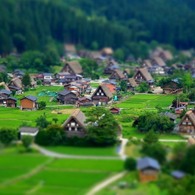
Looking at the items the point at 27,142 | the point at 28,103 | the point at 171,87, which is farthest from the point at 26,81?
the point at 27,142

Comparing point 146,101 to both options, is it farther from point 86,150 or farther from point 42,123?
point 86,150

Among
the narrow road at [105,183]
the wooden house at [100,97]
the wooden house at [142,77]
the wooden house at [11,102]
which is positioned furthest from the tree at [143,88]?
the narrow road at [105,183]

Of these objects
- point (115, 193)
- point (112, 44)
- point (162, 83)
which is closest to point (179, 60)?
point (112, 44)

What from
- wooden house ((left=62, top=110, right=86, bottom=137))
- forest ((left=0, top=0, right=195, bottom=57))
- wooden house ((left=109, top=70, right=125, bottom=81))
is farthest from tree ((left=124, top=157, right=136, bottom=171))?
forest ((left=0, top=0, right=195, bottom=57))

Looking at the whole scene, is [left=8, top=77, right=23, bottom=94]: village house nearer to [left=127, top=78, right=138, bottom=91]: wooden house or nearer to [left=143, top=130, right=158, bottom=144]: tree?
[left=127, top=78, right=138, bottom=91]: wooden house

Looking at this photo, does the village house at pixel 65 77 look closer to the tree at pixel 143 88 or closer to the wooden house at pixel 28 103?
the tree at pixel 143 88

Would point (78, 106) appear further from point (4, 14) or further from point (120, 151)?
point (4, 14)
